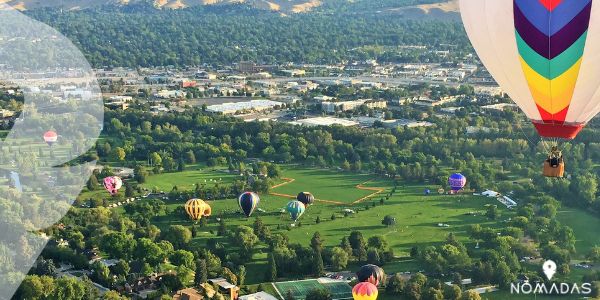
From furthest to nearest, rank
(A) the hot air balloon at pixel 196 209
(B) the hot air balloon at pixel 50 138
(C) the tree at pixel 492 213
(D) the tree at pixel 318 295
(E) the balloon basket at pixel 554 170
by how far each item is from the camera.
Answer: (B) the hot air balloon at pixel 50 138, (C) the tree at pixel 492 213, (A) the hot air balloon at pixel 196 209, (D) the tree at pixel 318 295, (E) the balloon basket at pixel 554 170

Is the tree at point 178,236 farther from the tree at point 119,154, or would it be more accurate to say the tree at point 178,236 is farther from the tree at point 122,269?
the tree at point 119,154

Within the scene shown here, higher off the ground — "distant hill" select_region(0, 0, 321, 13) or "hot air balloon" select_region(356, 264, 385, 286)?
"hot air balloon" select_region(356, 264, 385, 286)

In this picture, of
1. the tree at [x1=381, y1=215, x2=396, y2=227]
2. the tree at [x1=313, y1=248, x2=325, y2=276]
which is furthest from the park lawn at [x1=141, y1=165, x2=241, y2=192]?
the tree at [x1=313, y1=248, x2=325, y2=276]

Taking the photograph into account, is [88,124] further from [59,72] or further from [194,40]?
[194,40]

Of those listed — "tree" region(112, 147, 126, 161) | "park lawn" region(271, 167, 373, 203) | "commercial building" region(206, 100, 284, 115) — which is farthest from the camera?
"commercial building" region(206, 100, 284, 115)

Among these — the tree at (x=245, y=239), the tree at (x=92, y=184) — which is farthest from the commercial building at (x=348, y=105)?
the tree at (x=245, y=239)

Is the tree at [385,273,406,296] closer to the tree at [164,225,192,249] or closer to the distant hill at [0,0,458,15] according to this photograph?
the tree at [164,225,192,249]

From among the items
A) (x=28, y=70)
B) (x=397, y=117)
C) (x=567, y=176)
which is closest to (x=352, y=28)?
(x=28, y=70)
